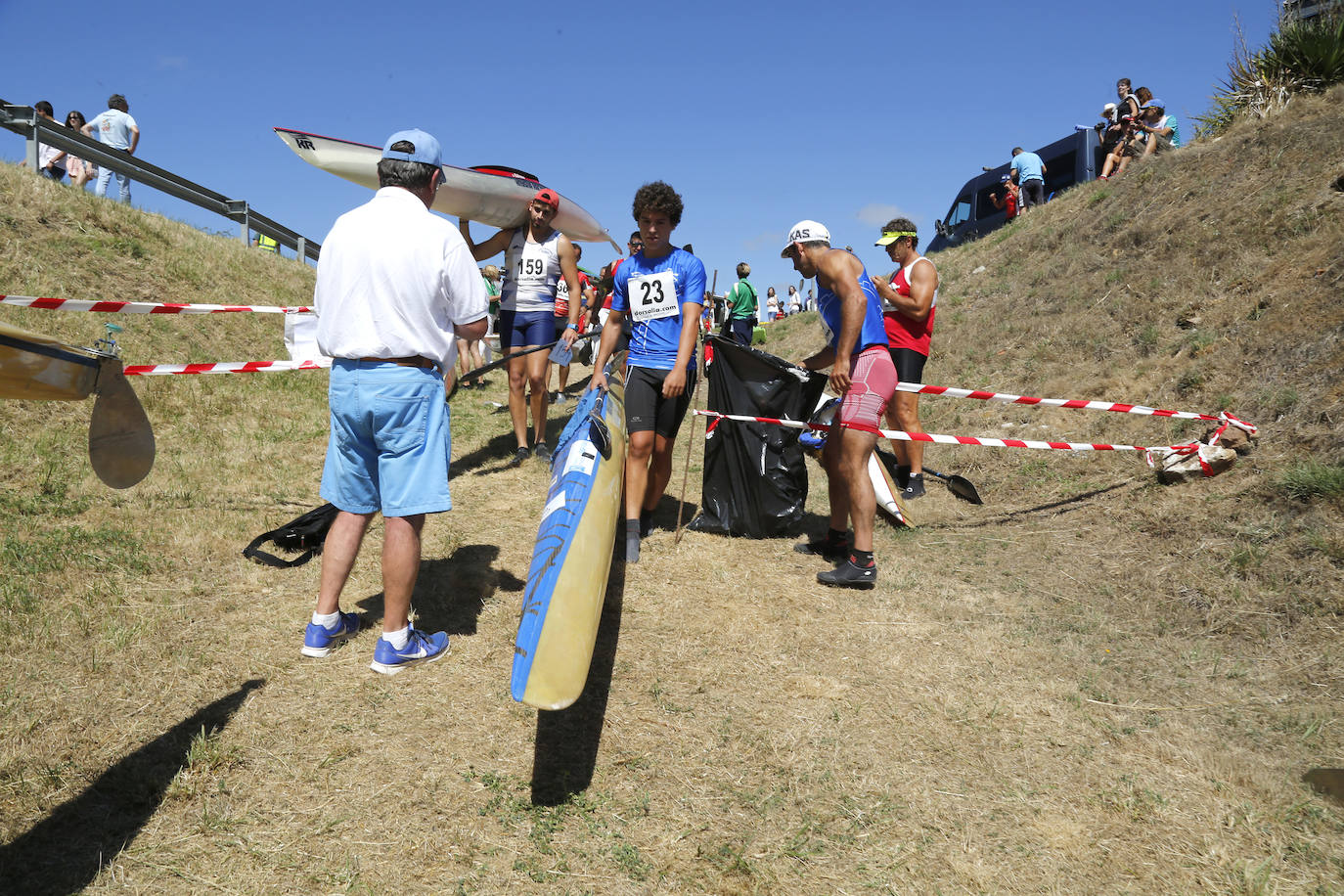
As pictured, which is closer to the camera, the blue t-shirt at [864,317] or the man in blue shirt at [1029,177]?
the blue t-shirt at [864,317]

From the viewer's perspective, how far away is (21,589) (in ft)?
11.2

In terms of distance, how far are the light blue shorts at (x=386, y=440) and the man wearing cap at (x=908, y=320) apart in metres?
3.99

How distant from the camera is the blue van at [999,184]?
48.3 ft

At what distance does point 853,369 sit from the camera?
4.56 m

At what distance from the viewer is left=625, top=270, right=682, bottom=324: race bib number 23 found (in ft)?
15.6

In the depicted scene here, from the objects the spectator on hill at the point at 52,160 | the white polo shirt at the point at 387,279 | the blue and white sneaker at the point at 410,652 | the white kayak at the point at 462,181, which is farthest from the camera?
the spectator on hill at the point at 52,160

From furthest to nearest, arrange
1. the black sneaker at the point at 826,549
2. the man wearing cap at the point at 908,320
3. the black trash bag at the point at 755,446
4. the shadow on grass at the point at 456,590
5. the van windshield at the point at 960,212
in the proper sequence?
the van windshield at the point at 960,212 → the man wearing cap at the point at 908,320 → the black trash bag at the point at 755,446 → the black sneaker at the point at 826,549 → the shadow on grass at the point at 456,590

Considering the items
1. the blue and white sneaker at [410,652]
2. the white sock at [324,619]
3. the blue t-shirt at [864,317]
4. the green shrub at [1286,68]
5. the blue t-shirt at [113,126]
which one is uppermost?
the green shrub at [1286,68]

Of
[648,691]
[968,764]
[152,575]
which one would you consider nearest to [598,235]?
[152,575]

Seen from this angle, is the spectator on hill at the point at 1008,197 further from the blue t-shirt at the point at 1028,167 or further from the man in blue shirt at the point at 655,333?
the man in blue shirt at the point at 655,333

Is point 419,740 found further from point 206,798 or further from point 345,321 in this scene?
point 345,321

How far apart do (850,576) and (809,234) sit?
1998mm

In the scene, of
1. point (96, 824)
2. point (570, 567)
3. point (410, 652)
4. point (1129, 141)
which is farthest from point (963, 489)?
point (1129, 141)

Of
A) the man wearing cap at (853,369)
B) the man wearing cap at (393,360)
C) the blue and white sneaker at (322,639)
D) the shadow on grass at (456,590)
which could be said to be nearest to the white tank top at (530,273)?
the man wearing cap at (853,369)
